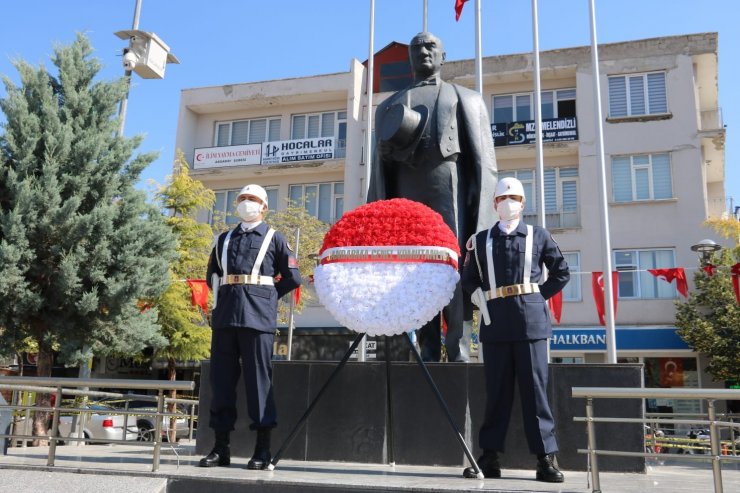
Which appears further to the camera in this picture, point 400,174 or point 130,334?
point 130,334

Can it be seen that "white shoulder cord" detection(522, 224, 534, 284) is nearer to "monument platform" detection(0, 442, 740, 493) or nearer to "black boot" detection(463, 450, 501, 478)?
"black boot" detection(463, 450, 501, 478)

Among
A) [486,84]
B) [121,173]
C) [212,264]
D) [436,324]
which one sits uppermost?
[486,84]

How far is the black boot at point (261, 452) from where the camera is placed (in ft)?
15.9

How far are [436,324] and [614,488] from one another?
2201 millimetres

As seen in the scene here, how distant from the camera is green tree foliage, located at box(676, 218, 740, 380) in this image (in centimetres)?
2062

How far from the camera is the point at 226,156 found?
3055 cm

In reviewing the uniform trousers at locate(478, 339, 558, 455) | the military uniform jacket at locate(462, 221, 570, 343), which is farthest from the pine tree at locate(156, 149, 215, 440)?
the uniform trousers at locate(478, 339, 558, 455)

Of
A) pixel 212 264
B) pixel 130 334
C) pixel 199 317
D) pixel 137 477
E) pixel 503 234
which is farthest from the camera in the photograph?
pixel 199 317

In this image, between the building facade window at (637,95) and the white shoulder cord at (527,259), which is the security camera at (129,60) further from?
the building facade window at (637,95)

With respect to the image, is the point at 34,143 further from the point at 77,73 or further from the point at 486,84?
the point at 486,84

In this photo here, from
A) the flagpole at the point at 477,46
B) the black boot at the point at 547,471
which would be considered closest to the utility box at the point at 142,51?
the flagpole at the point at 477,46

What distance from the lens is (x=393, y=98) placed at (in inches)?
257

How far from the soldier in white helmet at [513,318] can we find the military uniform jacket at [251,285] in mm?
1428

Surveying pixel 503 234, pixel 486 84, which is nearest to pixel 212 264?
pixel 503 234
